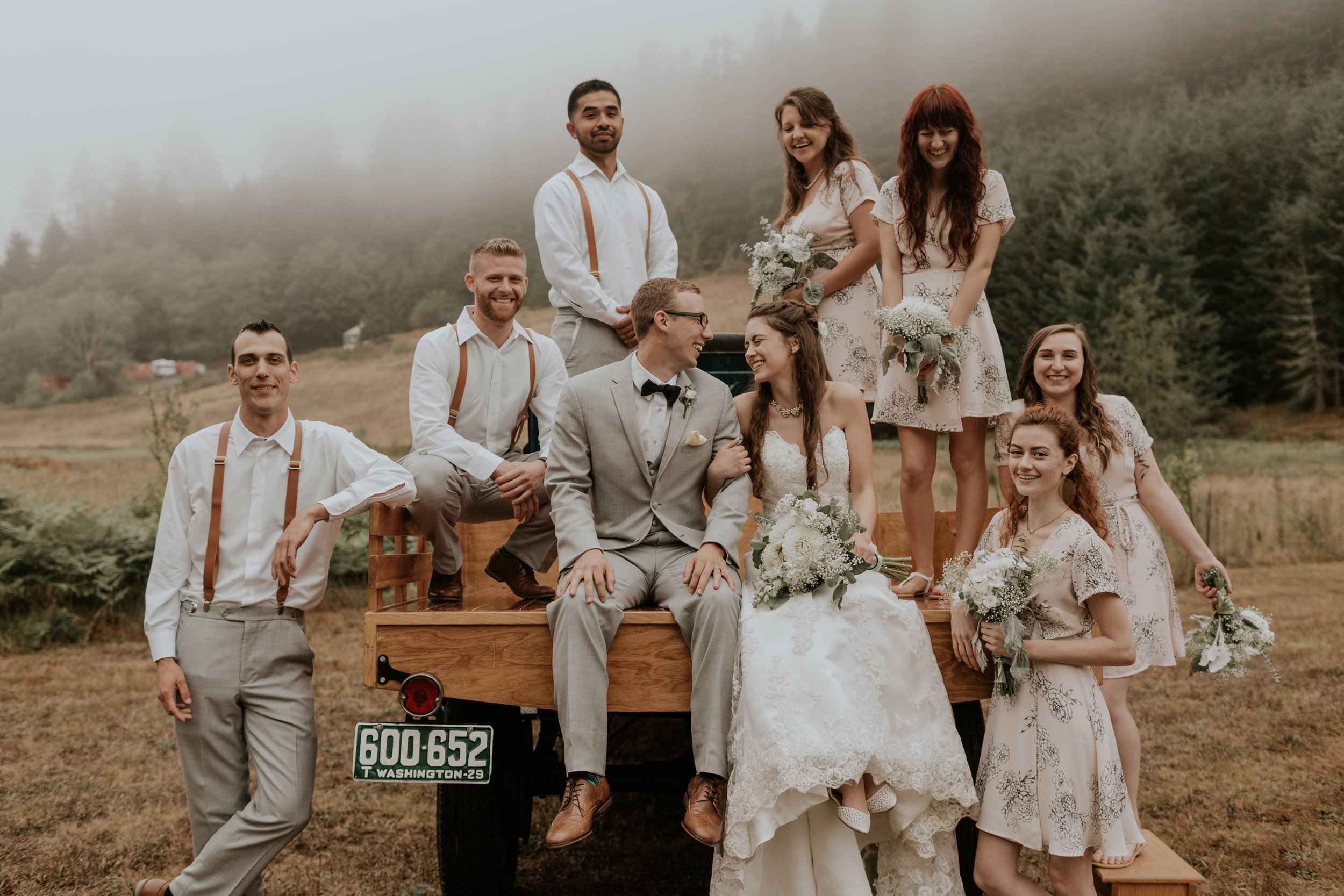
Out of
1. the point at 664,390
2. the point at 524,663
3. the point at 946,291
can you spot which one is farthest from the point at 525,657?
the point at 946,291

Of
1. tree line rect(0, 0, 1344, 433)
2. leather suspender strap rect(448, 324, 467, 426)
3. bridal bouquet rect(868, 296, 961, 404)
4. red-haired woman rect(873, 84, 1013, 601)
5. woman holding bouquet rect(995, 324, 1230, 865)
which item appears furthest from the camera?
tree line rect(0, 0, 1344, 433)

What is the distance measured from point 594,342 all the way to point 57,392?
3185 centimetres

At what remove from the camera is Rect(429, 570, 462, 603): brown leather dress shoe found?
362 centimetres

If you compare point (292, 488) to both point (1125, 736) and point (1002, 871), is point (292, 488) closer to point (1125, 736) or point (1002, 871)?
point (1002, 871)

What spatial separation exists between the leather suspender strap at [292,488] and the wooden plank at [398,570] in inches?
11.9

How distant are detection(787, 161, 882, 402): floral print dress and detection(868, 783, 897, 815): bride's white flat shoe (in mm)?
1940

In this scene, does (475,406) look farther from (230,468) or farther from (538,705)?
(538,705)

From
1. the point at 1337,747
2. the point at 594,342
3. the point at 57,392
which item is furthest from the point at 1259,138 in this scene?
the point at 57,392

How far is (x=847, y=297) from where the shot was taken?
166 inches

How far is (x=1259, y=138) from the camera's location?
34062 millimetres

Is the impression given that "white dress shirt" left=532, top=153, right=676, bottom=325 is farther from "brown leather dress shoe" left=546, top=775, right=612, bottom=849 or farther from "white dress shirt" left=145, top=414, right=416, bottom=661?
"brown leather dress shoe" left=546, top=775, right=612, bottom=849

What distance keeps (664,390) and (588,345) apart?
50.4 inches

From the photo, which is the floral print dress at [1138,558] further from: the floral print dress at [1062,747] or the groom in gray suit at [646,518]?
the groom in gray suit at [646,518]

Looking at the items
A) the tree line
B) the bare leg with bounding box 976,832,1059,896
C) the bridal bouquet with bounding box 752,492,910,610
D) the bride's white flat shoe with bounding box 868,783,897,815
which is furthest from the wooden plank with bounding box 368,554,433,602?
the tree line
